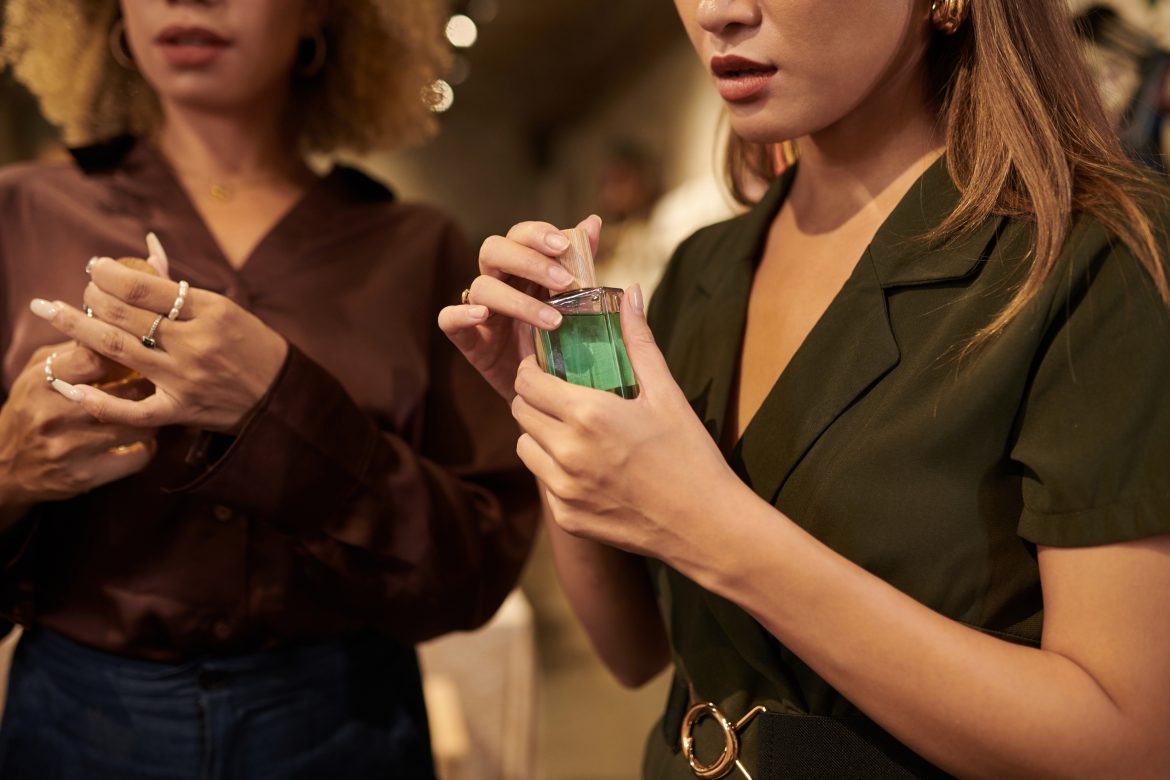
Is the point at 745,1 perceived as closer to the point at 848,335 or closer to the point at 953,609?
the point at 848,335

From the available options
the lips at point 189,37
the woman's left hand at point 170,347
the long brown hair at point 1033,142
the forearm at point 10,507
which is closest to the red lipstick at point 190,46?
the lips at point 189,37

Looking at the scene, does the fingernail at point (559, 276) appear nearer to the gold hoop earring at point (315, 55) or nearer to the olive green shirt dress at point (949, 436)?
the olive green shirt dress at point (949, 436)

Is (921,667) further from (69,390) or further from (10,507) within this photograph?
(10,507)

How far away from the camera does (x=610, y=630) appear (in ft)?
3.99

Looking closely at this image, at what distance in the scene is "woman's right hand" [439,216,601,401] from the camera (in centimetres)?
86

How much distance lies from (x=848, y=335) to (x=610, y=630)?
48 centimetres

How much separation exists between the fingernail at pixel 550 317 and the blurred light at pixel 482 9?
6.23m

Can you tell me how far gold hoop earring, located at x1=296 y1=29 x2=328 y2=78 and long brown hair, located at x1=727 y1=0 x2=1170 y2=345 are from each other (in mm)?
960

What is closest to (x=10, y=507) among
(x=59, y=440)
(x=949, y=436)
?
(x=59, y=440)

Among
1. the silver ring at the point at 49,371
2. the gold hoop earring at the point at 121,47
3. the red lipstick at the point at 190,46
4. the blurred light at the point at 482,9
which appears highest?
the blurred light at the point at 482,9

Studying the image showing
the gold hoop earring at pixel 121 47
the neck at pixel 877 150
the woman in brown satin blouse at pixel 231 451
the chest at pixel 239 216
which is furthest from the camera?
the gold hoop earring at pixel 121 47

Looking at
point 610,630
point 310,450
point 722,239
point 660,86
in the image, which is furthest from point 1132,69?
point 660,86

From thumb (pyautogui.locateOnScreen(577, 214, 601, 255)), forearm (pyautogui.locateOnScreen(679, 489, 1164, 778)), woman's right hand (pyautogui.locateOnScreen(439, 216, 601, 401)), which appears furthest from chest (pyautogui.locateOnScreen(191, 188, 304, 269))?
forearm (pyautogui.locateOnScreen(679, 489, 1164, 778))

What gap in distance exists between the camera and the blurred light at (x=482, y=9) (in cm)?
666
